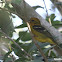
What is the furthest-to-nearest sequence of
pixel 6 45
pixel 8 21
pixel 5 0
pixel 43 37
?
1. pixel 43 37
2. pixel 6 45
3. pixel 8 21
4. pixel 5 0

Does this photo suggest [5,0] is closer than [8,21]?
Yes

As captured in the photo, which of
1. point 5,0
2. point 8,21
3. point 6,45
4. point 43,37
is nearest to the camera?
point 5,0

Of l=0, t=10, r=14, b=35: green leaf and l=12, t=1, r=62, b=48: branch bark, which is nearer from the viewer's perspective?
l=0, t=10, r=14, b=35: green leaf

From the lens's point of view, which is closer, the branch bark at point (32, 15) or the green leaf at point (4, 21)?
the green leaf at point (4, 21)

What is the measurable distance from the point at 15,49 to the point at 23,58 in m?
0.14

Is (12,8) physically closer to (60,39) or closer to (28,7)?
(28,7)

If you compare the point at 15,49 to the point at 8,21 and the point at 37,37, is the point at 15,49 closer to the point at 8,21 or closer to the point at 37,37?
the point at 8,21

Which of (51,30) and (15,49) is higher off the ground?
(51,30)

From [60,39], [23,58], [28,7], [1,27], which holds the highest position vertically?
[28,7]

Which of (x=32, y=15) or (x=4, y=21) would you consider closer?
(x=4, y=21)

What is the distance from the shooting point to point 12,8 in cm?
173

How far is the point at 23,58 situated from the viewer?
153 centimetres

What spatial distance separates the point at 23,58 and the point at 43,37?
81 centimetres

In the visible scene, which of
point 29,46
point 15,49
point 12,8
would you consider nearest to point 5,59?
point 15,49
